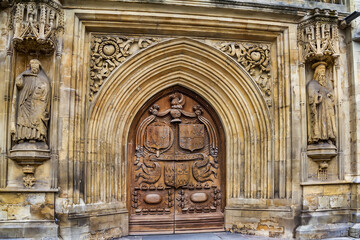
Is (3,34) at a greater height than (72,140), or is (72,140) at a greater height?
(3,34)

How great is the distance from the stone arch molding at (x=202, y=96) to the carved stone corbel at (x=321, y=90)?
86 centimetres

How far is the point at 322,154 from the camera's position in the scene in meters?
7.37

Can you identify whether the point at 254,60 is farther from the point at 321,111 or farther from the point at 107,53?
the point at 107,53

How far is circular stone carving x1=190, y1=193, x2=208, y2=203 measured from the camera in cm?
802

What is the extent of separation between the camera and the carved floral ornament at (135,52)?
7367mm

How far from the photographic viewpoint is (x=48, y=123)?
670 cm

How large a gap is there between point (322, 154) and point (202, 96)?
2696 millimetres

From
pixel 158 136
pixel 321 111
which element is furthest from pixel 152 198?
pixel 321 111

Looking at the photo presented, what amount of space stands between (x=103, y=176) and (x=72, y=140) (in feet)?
3.19

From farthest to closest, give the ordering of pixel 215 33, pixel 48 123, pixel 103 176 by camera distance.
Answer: pixel 215 33 → pixel 103 176 → pixel 48 123

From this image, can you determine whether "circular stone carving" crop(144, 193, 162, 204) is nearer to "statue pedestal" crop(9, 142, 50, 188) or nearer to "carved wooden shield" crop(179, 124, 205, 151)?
→ "carved wooden shield" crop(179, 124, 205, 151)

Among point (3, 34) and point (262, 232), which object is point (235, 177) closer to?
point (262, 232)

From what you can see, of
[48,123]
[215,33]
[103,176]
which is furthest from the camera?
[215,33]

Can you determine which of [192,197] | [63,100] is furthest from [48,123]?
[192,197]
